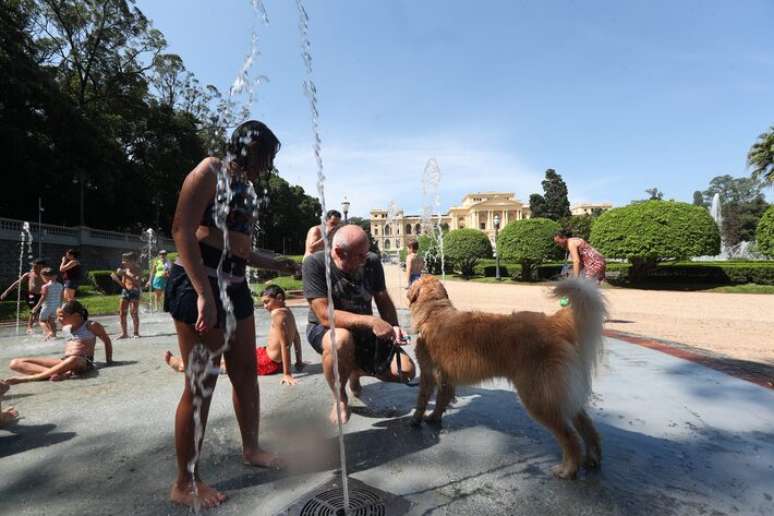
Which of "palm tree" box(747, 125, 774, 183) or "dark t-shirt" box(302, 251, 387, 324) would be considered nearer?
"dark t-shirt" box(302, 251, 387, 324)

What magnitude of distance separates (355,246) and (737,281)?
90.5 ft

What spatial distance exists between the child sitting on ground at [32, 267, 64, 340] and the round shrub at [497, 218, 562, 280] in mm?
26381

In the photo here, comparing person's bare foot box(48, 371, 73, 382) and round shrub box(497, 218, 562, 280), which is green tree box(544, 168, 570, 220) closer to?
round shrub box(497, 218, 562, 280)

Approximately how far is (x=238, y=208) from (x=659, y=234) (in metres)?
25.3

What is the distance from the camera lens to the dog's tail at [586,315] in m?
2.64

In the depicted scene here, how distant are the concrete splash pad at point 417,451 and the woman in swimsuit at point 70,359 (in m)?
0.26

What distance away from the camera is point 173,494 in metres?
2.28

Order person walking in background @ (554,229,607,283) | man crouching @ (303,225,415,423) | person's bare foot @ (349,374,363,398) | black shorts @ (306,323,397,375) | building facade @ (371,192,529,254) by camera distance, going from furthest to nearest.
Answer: building facade @ (371,192,529,254), person walking in background @ (554,229,607,283), person's bare foot @ (349,374,363,398), black shorts @ (306,323,397,375), man crouching @ (303,225,415,423)

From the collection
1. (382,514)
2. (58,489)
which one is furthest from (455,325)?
(58,489)

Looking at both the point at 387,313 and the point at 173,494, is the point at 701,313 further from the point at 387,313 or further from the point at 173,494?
the point at 173,494

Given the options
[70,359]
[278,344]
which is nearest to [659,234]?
[278,344]

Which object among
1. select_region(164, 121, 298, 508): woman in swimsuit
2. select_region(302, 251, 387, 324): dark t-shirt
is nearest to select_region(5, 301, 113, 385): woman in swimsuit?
select_region(302, 251, 387, 324): dark t-shirt

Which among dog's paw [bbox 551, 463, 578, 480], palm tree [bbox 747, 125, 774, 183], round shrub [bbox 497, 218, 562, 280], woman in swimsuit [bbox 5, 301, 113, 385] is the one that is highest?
palm tree [bbox 747, 125, 774, 183]

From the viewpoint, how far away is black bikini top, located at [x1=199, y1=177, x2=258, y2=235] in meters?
2.33
